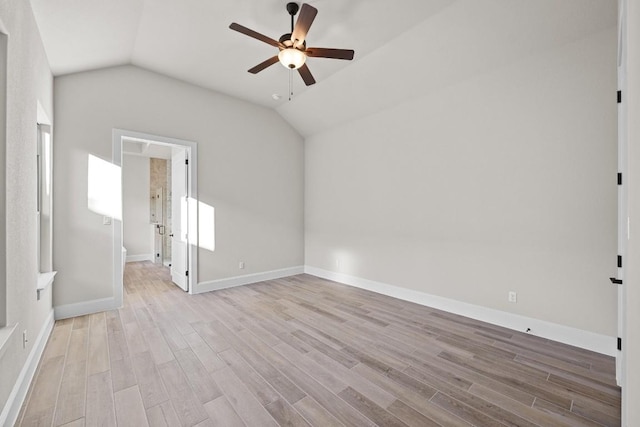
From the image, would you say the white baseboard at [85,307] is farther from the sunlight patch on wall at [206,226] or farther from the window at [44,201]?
the sunlight patch on wall at [206,226]

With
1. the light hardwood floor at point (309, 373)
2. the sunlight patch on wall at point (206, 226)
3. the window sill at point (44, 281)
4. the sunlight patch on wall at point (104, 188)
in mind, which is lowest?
the light hardwood floor at point (309, 373)

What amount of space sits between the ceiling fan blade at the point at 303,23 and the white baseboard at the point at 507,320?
11.6 ft

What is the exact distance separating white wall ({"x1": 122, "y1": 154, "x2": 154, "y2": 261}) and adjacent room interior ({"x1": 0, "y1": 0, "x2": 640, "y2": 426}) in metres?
3.58

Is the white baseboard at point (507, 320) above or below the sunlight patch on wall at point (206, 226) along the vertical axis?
below

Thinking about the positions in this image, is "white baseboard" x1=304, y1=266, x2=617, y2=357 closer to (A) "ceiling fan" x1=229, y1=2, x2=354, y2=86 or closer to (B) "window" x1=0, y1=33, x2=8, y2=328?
(A) "ceiling fan" x1=229, y1=2, x2=354, y2=86

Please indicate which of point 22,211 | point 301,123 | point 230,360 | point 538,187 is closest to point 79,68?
point 22,211

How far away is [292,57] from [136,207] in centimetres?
743

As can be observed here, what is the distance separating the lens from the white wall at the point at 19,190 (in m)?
1.76

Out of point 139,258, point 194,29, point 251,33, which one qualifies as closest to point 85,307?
point 194,29

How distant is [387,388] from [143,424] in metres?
1.67

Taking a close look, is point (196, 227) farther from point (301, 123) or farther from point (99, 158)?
point (301, 123)

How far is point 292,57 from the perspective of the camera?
274cm

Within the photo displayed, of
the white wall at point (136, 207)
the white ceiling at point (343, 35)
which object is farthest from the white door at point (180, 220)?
the white wall at point (136, 207)

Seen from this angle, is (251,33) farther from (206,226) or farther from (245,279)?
(245,279)
